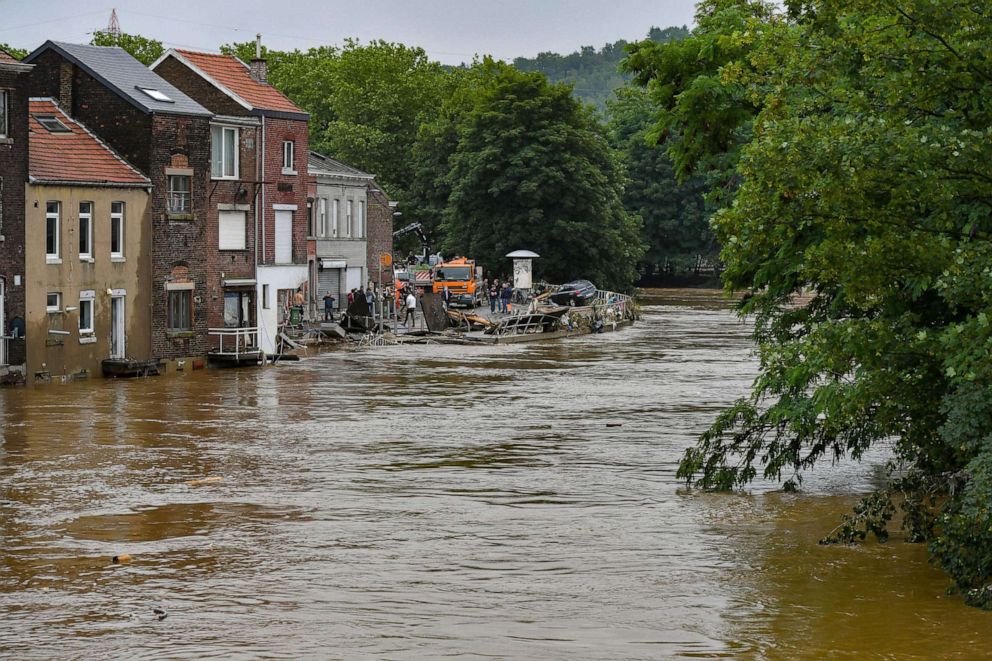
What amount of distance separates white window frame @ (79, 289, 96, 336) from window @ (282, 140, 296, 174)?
13.3 m

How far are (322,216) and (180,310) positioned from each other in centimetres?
2244

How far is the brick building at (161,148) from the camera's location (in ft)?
160

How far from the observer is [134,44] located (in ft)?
379

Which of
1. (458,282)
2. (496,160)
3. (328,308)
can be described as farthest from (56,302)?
(496,160)

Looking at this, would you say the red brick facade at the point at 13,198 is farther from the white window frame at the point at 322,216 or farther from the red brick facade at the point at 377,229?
the red brick facade at the point at 377,229

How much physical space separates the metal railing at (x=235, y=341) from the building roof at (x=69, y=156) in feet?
19.2

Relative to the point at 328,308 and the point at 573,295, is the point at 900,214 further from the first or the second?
the point at 573,295

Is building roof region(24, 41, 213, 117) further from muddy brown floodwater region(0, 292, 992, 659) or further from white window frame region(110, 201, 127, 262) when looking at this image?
muddy brown floodwater region(0, 292, 992, 659)

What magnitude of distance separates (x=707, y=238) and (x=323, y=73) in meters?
33.4

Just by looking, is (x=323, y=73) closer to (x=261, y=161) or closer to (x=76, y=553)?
(x=261, y=161)

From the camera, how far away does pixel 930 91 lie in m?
17.7

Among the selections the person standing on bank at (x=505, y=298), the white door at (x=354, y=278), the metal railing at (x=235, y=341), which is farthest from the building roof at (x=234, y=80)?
the person standing on bank at (x=505, y=298)

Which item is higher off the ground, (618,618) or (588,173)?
(588,173)

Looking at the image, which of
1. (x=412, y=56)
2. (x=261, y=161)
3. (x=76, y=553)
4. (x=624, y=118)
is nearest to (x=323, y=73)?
(x=412, y=56)
